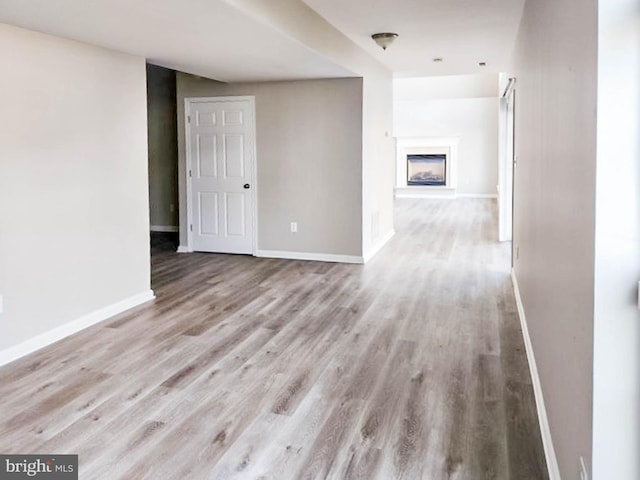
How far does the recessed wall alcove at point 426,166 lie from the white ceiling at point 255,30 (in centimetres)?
814

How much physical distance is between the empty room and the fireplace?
734 cm

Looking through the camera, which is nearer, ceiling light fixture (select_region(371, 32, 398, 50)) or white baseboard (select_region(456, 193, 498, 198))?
ceiling light fixture (select_region(371, 32, 398, 50))

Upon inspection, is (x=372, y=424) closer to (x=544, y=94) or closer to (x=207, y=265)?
(x=544, y=94)

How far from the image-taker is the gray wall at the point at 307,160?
6359 mm

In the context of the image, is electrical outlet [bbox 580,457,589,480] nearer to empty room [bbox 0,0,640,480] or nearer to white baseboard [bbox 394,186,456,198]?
empty room [bbox 0,0,640,480]

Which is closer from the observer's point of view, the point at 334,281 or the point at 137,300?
the point at 137,300

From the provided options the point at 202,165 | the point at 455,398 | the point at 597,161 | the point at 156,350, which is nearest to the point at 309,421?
the point at 455,398

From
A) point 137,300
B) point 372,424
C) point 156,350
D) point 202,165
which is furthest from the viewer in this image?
point 202,165

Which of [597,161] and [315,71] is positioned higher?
[315,71]

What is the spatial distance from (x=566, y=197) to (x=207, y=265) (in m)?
4.97

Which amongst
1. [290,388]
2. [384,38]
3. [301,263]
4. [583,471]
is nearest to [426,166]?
[301,263]

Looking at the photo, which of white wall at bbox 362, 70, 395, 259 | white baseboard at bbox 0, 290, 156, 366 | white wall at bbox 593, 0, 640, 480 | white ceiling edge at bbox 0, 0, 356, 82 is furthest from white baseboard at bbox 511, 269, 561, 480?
white baseboard at bbox 0, 290, 156, 366

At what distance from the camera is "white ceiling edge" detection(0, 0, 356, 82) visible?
10.3ft

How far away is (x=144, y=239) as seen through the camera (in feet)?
15.9
